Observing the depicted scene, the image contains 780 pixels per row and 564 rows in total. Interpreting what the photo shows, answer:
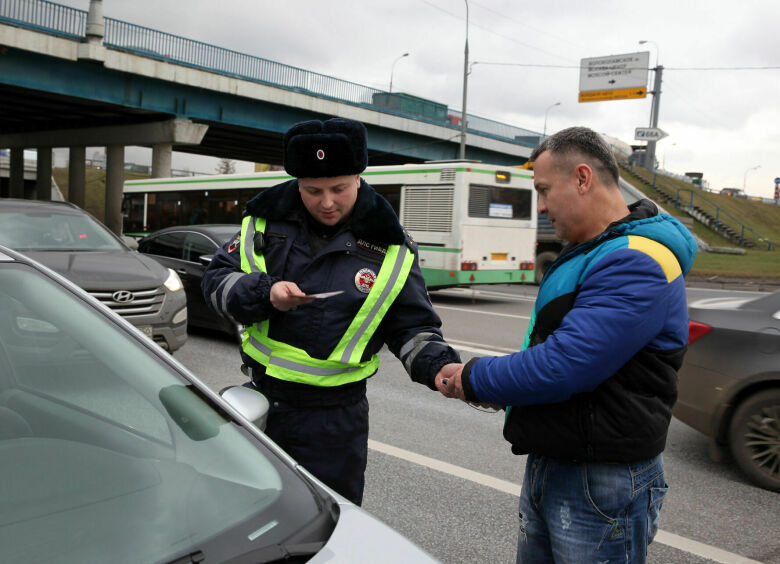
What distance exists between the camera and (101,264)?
6910mm

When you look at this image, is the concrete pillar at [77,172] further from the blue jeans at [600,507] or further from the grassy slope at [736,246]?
the blue jeans at [600,507]

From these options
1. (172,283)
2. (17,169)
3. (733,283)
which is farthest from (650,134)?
(172,283)

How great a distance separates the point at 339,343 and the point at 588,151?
965mm

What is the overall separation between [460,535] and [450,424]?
2105 mm

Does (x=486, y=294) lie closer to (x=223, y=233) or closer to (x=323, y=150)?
(x=223, y=233)

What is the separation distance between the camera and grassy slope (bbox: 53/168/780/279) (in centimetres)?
2169

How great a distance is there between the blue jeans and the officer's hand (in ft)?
2.84

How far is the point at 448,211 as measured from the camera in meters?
14.3

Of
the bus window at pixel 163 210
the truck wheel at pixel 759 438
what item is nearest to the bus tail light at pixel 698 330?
the truck wheel at pixel 759 438

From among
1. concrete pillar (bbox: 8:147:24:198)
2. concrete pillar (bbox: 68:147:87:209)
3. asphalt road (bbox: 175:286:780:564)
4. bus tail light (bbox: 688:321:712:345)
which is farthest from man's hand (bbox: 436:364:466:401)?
concrete pillar (bbox: 8:147:24:198)

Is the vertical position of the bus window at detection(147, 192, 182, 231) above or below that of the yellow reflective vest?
above

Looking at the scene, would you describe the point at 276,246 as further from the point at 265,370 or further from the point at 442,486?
the point at 442,486

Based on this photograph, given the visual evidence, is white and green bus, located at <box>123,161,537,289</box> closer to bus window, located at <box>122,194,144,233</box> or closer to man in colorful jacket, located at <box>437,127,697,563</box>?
bus window, located at <box>122,194,144,233</box>

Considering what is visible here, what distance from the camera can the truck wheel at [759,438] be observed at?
4332 millimetres
